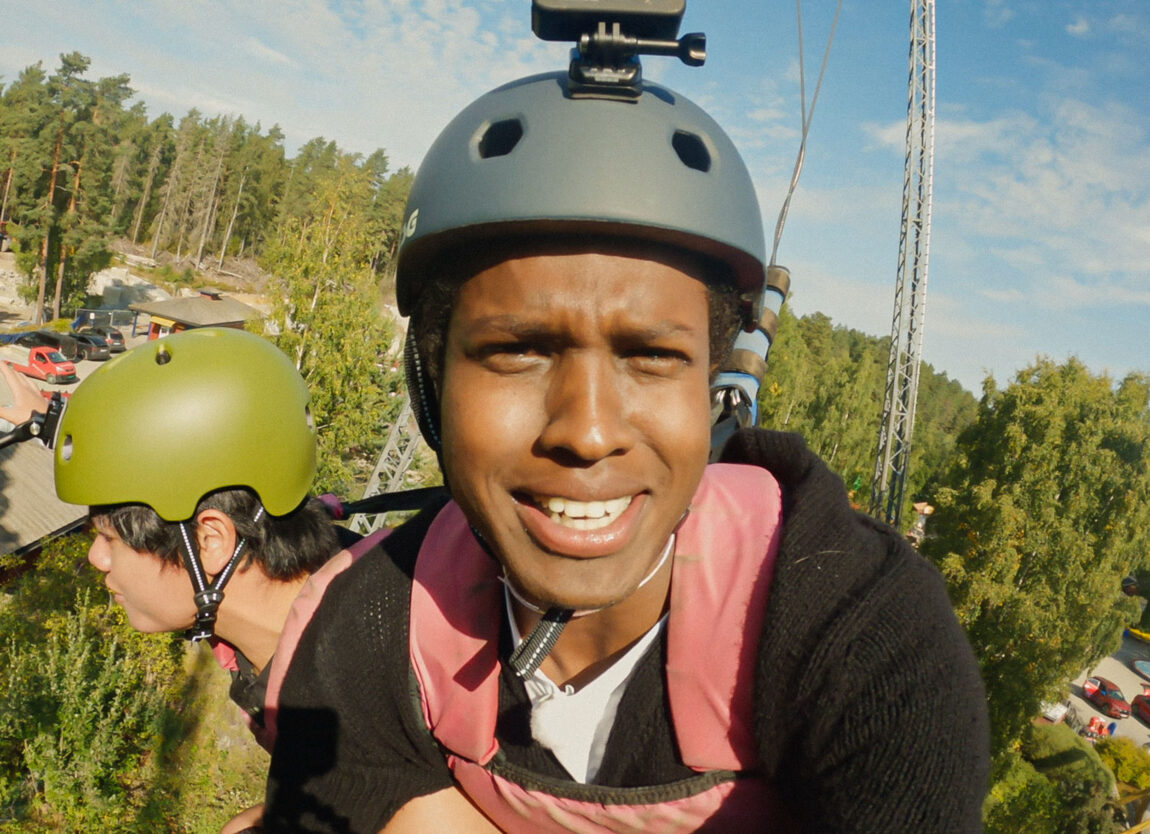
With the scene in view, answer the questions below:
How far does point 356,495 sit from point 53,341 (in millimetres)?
20854

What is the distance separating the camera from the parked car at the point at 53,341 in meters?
31.7

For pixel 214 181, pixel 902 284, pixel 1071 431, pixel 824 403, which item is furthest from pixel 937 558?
pixel 214 181

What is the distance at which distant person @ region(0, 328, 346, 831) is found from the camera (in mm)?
3236

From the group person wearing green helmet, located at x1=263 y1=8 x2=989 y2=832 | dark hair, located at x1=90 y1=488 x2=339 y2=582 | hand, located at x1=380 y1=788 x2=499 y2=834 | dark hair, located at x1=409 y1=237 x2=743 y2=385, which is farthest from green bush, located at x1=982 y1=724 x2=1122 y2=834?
dark hair, located at x1=409 y1=237 x2=743 y2=385

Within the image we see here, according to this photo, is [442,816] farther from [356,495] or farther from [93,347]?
[93,347]

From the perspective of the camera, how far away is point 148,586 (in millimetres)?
3271

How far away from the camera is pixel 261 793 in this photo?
10141 mm

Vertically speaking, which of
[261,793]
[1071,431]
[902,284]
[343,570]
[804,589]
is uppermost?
[902,284]

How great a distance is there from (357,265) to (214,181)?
61.1m

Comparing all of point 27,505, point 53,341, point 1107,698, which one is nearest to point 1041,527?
point 1107,698

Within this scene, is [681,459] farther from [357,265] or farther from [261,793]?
[357,265]

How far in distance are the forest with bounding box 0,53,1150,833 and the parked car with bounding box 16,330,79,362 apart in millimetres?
8864

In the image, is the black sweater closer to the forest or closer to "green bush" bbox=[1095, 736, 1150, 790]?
the forest

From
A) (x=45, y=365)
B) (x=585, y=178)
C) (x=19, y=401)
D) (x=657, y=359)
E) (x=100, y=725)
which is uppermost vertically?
(x=585, y=178)
